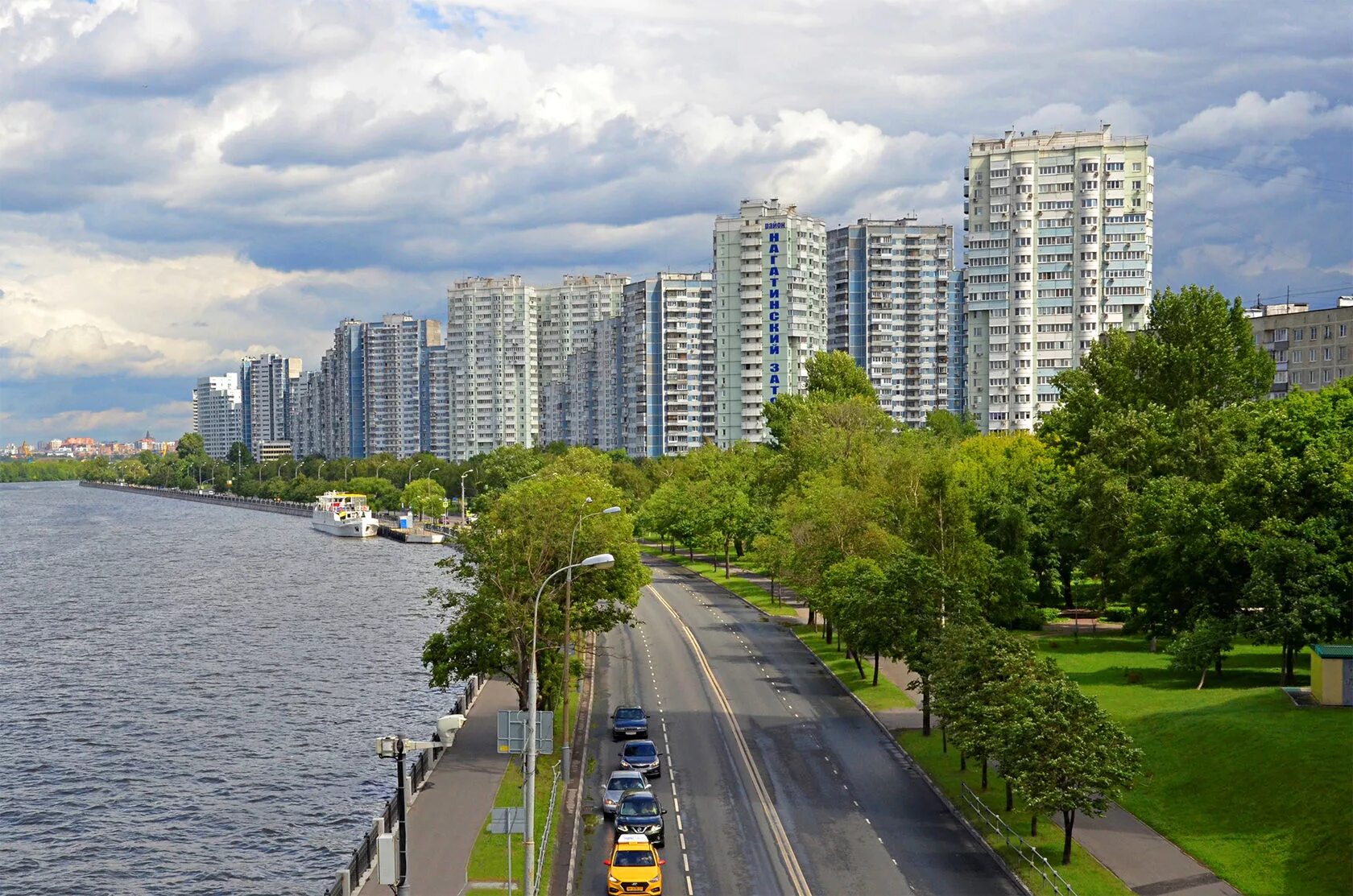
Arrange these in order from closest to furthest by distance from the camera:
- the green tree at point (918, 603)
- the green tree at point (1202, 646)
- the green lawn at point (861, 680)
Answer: the green tree at point (918, 603) < the green tree at point (1202, 646) < the green lawn at point (861, 680)

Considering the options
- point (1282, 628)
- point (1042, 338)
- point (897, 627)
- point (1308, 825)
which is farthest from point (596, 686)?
point (1042, 338)

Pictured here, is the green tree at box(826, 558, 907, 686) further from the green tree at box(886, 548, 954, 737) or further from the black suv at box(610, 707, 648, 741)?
the black suv at box(610, 707, 648, 741)

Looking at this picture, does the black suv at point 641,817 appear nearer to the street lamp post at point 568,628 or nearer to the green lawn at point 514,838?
the green lawn at point 514,838

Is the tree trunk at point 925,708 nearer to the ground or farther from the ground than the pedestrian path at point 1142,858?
farther from the ground

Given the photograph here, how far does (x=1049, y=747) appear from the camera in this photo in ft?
135

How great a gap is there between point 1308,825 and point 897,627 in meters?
21.5

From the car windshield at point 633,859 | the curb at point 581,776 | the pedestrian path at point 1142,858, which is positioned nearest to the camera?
the car windshield at point 633,859

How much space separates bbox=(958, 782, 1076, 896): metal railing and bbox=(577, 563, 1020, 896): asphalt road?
939mm

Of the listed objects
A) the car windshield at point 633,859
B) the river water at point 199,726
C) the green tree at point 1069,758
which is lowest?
the river water at point 199,726

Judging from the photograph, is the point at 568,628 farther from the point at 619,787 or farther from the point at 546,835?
the point at 546,835

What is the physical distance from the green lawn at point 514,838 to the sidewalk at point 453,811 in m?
0.30

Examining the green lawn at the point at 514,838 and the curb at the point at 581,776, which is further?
the curb at the point at 581,776

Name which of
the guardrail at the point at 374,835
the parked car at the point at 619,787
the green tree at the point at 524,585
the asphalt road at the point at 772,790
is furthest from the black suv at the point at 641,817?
the green tree at the point at 524,585

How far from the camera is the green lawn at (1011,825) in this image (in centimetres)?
3866
